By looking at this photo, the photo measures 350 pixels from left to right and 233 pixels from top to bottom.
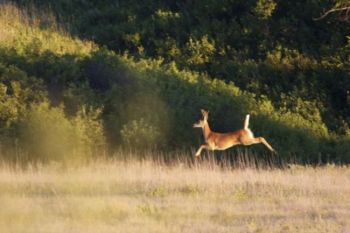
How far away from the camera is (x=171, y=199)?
43.7 feet

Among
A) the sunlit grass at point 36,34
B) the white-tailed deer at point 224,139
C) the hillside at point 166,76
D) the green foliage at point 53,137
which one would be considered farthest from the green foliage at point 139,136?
the sunlit grass at point 36,34

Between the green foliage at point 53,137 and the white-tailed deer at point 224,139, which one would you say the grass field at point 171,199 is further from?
the green foliage at point 53,137

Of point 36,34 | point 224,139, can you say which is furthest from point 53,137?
point 36,34

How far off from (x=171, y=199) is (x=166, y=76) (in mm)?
10554

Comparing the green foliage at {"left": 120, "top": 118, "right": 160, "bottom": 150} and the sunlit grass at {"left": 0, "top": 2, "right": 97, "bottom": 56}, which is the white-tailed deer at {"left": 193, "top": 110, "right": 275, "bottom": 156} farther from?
the sunlit grass at {"left": 0, "top": 2, "right": 97, "bottom": 56}

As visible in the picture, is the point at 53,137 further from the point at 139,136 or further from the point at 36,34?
the point at 36,34

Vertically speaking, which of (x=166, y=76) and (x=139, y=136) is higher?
(x=166, y=76)

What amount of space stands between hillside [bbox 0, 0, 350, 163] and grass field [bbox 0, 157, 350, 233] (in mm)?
2713

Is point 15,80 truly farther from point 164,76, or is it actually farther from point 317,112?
point 317,112

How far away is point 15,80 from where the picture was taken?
71.2ft

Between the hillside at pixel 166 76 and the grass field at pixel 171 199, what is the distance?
8.90 ft

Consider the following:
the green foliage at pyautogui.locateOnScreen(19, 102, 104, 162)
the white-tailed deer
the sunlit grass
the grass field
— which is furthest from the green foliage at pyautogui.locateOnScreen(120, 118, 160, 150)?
the sunlit grass

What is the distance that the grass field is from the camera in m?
11.0

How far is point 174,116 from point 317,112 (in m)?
4.66
